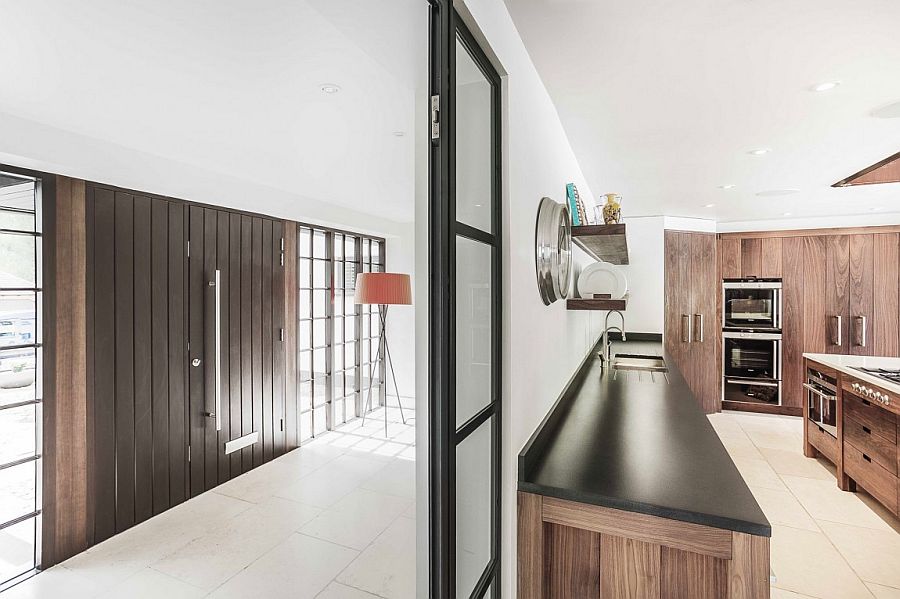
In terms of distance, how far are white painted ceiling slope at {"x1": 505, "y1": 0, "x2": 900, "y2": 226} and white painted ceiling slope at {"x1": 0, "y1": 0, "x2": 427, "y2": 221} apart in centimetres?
54

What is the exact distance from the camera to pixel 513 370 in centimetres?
147

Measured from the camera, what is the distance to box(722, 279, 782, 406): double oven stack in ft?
18.9

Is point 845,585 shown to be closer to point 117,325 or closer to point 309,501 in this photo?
point 309,501

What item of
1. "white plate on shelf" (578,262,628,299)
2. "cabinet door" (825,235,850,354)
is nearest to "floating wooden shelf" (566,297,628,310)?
"white plate on shelf" (578,262,628,299)

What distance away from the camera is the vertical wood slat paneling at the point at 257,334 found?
3.95m

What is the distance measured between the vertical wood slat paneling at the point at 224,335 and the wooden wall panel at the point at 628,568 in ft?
10.3

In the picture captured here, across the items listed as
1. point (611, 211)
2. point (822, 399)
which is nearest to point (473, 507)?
point (611, 211)

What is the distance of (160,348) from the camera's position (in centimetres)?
309

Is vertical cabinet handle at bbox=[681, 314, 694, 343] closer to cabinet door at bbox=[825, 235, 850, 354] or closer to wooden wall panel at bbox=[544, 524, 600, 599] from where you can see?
cabinet door at bbox=[825, 235, 850, 354]

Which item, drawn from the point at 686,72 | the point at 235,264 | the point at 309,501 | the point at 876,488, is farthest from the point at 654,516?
the point at 235,264

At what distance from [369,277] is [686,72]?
3.33 metres

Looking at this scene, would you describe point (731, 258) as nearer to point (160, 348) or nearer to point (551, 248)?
point (551, 248)

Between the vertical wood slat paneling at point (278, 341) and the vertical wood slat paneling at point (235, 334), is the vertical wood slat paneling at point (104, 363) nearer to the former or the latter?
the vertical wood slat paneling at point (235, 334)

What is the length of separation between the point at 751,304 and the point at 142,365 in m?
6.47
